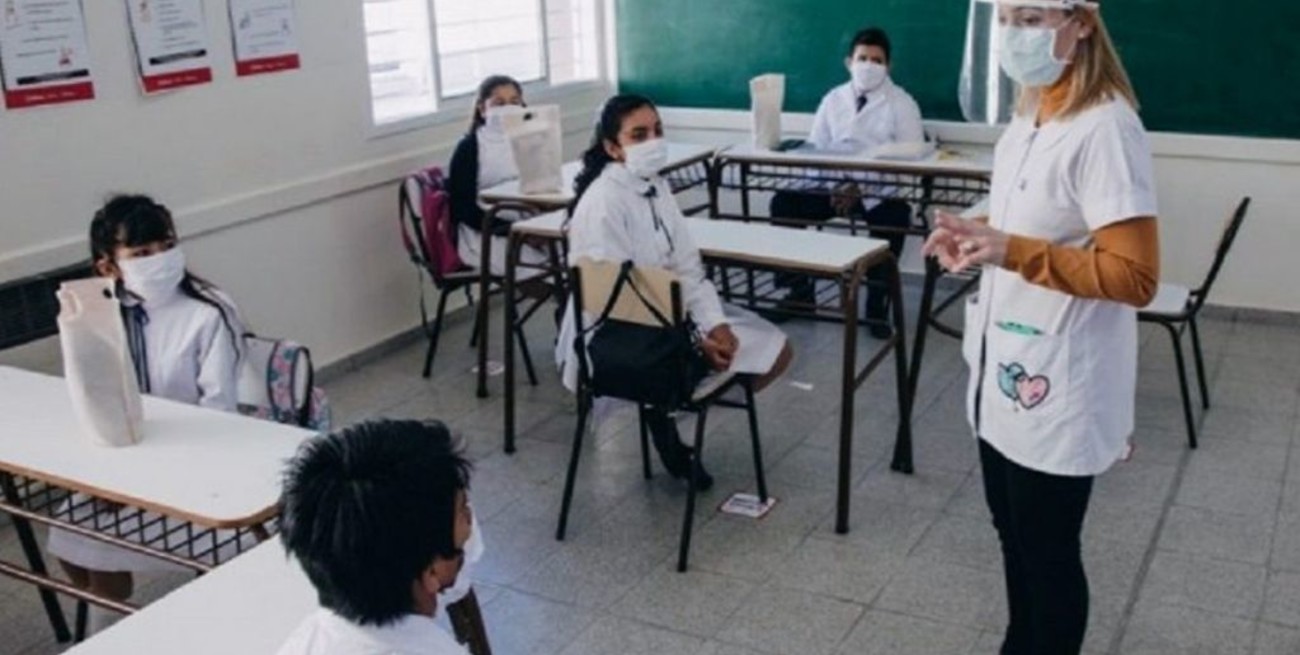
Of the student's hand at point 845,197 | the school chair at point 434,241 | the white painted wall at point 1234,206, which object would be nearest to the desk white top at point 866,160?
the student's hand at point 845,197

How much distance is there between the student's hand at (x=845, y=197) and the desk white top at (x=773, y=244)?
111 centimetres

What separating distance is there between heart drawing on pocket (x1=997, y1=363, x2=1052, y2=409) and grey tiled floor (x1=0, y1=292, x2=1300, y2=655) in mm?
807

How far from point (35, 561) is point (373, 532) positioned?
1.77 m

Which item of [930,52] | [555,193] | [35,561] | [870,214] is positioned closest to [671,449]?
[555,193]

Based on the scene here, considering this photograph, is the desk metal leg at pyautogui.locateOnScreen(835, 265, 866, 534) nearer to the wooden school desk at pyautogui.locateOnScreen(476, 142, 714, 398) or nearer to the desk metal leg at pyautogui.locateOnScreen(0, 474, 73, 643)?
the wooden school desk at pyautogui.locateOnScreen(476, 142, 714, 398)

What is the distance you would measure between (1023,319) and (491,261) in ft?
8.16

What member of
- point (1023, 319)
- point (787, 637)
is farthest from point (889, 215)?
point (1023, 319)

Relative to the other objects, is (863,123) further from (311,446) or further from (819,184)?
(311,446)

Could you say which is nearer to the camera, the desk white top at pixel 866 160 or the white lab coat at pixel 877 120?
the desk white top at pixel 866 160

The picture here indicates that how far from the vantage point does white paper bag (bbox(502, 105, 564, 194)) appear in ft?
13.1

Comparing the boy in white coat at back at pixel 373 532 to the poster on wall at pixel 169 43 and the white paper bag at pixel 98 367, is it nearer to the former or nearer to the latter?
the white paper bag at pixel 98 367

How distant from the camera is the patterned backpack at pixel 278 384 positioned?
8.05 feet

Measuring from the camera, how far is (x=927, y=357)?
4.47 metres

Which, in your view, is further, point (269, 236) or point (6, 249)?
point (269, 236)
